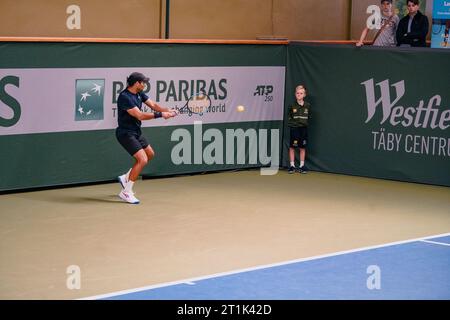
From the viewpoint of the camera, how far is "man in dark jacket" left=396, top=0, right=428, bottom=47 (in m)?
17.5

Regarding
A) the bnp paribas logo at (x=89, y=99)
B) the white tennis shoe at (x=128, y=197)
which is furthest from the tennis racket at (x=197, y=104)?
the white tennis shoe at (x=128, y=197)

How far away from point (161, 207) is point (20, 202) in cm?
204

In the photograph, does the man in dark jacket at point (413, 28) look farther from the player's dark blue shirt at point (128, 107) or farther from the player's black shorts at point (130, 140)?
the player's black shorts at point (130, 140)

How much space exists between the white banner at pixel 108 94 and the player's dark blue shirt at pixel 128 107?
1.32m

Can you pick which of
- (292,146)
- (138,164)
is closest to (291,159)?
(292,146)

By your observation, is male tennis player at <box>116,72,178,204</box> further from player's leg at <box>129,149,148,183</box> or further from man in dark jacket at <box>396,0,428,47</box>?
man in dark jacket at <box>396,0,428,47</box>

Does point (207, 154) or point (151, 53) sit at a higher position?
point (151, 53)

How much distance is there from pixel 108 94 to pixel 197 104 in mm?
1903

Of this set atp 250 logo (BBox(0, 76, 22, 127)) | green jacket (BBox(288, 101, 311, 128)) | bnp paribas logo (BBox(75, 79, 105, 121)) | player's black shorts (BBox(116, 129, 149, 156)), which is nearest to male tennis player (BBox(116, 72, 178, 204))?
player's black shorts (BBox(116, 129, 149, 156))

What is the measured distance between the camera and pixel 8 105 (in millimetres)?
14969

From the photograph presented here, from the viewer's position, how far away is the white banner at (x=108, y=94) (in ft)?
49.7

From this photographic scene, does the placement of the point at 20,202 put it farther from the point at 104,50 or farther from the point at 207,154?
the point at 207,154

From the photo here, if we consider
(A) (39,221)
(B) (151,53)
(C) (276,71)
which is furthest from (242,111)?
(A) (39,221)

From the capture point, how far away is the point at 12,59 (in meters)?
15.0
